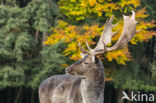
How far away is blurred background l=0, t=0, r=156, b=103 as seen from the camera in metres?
12.1

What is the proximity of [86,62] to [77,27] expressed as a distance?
702 cm

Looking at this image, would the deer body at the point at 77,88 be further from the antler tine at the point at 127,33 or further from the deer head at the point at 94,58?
the antler tine at the point at 127,33

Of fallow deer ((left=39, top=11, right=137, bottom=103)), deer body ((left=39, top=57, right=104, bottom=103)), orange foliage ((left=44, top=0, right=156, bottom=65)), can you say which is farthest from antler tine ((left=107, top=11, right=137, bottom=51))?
orange foliage ((left=44, top=0, right=156, bottom=65))

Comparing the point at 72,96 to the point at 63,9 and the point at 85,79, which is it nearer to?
the point at 85,79

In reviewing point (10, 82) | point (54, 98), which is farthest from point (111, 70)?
point (54, 98)

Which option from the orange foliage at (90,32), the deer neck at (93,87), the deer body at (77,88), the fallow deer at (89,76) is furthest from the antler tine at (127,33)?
the orange foliage at (90,32)

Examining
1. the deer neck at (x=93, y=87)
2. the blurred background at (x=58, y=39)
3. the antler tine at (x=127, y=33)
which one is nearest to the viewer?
the deer neck at (x=93, y=87)

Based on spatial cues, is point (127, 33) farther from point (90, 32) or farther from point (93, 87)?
point (90, 32)

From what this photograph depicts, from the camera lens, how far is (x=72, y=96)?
604 centimetres

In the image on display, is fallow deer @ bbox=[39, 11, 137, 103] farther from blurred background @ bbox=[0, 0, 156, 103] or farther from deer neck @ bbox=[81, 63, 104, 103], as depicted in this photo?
blurred background @ bbox=[0, 0, 156, 103]

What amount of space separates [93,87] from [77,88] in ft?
1.63

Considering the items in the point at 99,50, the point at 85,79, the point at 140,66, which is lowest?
the point at 140,66

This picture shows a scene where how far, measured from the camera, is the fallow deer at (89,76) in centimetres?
565

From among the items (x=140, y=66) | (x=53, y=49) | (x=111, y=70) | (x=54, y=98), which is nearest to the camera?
(x=54, y=98)
